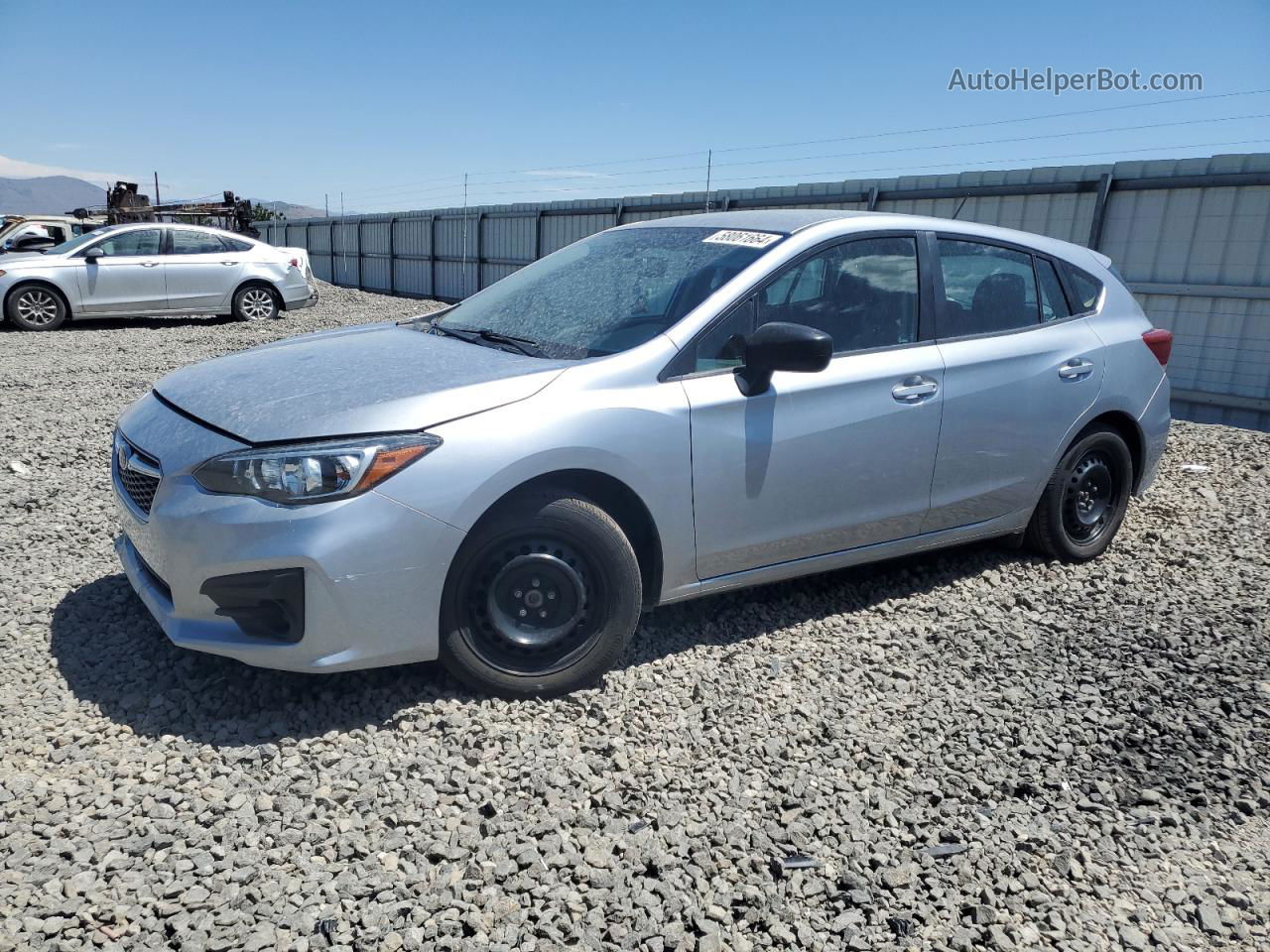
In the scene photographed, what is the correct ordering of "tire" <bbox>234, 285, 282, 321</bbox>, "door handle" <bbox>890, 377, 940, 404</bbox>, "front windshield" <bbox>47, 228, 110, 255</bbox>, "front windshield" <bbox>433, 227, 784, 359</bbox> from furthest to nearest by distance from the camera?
"tire" <bbox>234, 285, 282, 321</bbox>
"front windshield" <bbox>47, 228, 110, 255</bbox>
"door handle" <bbox>890, 377, 940, 404</bbox>
"front windshield" <bbox>433, 227, 784, 359</bbox>

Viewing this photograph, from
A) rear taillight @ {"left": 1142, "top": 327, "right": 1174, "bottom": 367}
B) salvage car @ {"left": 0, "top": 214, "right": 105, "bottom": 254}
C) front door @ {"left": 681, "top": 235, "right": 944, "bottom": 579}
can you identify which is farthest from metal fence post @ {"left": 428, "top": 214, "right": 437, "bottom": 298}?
front door @ {"left": 681, "top": 235, "right": 944, "bottom": 579}

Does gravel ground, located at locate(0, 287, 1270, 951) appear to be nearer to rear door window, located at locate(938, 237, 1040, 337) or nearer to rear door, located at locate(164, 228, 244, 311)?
rear door window, located at locate(938, 237, 1040, 337)

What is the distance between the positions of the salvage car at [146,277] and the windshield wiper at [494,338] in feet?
38.2

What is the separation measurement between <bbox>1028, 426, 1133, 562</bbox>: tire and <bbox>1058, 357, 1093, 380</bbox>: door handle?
0.33 metres

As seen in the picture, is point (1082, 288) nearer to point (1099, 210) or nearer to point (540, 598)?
point (540, 598)

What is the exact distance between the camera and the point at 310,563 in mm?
2871

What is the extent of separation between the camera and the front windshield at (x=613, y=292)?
363cm

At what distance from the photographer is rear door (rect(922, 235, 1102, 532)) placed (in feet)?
13.7

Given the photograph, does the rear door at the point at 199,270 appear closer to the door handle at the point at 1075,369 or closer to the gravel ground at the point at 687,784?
the gravel ground at the point at 687,784

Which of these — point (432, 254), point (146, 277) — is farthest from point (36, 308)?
point (432, 254)

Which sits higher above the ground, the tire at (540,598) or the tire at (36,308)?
the tire at (540,598)

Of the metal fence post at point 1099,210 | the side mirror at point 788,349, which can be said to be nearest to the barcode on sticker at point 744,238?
the side mirror at point 788,349

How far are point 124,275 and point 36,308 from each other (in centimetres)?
122

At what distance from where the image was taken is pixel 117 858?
2.49 meters
